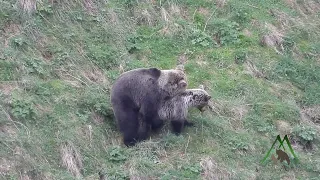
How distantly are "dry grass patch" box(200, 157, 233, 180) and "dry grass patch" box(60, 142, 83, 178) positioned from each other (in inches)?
71.1

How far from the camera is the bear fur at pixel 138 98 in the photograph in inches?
370

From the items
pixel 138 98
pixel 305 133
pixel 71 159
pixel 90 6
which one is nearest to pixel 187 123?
pixel 138 98

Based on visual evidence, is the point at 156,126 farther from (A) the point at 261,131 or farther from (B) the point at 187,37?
(B) the point at 187,37

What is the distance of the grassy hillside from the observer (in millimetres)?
8945

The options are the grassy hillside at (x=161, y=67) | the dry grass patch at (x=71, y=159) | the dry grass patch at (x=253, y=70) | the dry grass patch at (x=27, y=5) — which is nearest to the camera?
the dry grass patch at (x=71, y=159)

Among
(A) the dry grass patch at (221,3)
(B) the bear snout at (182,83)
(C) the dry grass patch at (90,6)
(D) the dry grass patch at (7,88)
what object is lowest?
(B) the bear snout at (182,83)

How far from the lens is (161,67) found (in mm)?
11344

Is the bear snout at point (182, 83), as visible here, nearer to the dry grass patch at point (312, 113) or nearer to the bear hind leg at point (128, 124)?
the bear hind leg at point (128, 124)

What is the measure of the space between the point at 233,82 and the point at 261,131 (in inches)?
52.3

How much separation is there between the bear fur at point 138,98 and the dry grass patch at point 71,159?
0.93 m

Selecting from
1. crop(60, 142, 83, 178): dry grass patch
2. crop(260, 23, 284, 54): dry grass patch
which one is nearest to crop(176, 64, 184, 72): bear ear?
crop(260, 23, 284, 54): dry grass patch

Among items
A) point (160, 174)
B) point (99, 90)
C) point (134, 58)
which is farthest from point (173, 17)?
point (160, 174)

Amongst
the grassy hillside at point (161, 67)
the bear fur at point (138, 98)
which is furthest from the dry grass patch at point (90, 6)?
the bear fur at point (138, 98)

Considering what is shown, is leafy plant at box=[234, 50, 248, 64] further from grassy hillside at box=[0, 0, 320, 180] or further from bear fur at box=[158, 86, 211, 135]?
bear fur at box=[158, 86, 211, 135]
